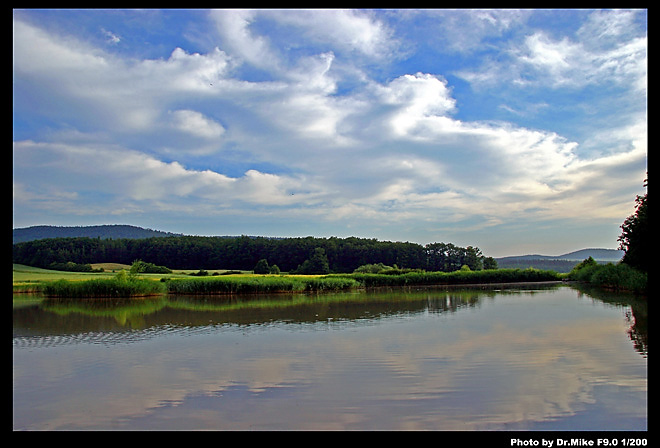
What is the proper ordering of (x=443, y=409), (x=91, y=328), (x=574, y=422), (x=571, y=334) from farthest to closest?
(x=91, y=328)
(x=571, y=334)
(x=443, y=409)
(x=574, y=422)

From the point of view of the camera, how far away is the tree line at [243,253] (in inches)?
2817

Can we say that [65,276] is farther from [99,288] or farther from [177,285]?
[177,285]

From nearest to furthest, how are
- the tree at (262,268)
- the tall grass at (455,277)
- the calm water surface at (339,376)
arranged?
the calm water surface at (339,376)
the tall grass at (455,277)
the tree at (262,268)

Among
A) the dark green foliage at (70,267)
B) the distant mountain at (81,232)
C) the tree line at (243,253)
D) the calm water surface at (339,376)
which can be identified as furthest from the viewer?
the distant mountain at (81,232)

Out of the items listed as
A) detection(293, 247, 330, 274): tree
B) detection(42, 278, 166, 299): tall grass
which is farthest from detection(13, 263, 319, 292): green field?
detection(293, 247, 330, 274): tree

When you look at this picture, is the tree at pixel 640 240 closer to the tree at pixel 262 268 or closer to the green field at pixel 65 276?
the green field at pixel 65 276

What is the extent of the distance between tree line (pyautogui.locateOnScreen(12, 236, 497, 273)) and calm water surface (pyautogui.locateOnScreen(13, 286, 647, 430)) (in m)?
57.2

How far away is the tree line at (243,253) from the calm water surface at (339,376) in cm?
5723

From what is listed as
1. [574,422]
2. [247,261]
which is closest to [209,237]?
[247,261]

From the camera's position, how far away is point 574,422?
19.6 ft

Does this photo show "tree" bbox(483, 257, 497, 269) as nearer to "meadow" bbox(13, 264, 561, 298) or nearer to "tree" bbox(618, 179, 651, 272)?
"meadow" bbox(13, 264, 561, 298)

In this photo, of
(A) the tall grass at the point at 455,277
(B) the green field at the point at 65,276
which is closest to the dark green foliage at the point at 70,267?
(B) the green field at the point at 65,276

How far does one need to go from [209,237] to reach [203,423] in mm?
79964
